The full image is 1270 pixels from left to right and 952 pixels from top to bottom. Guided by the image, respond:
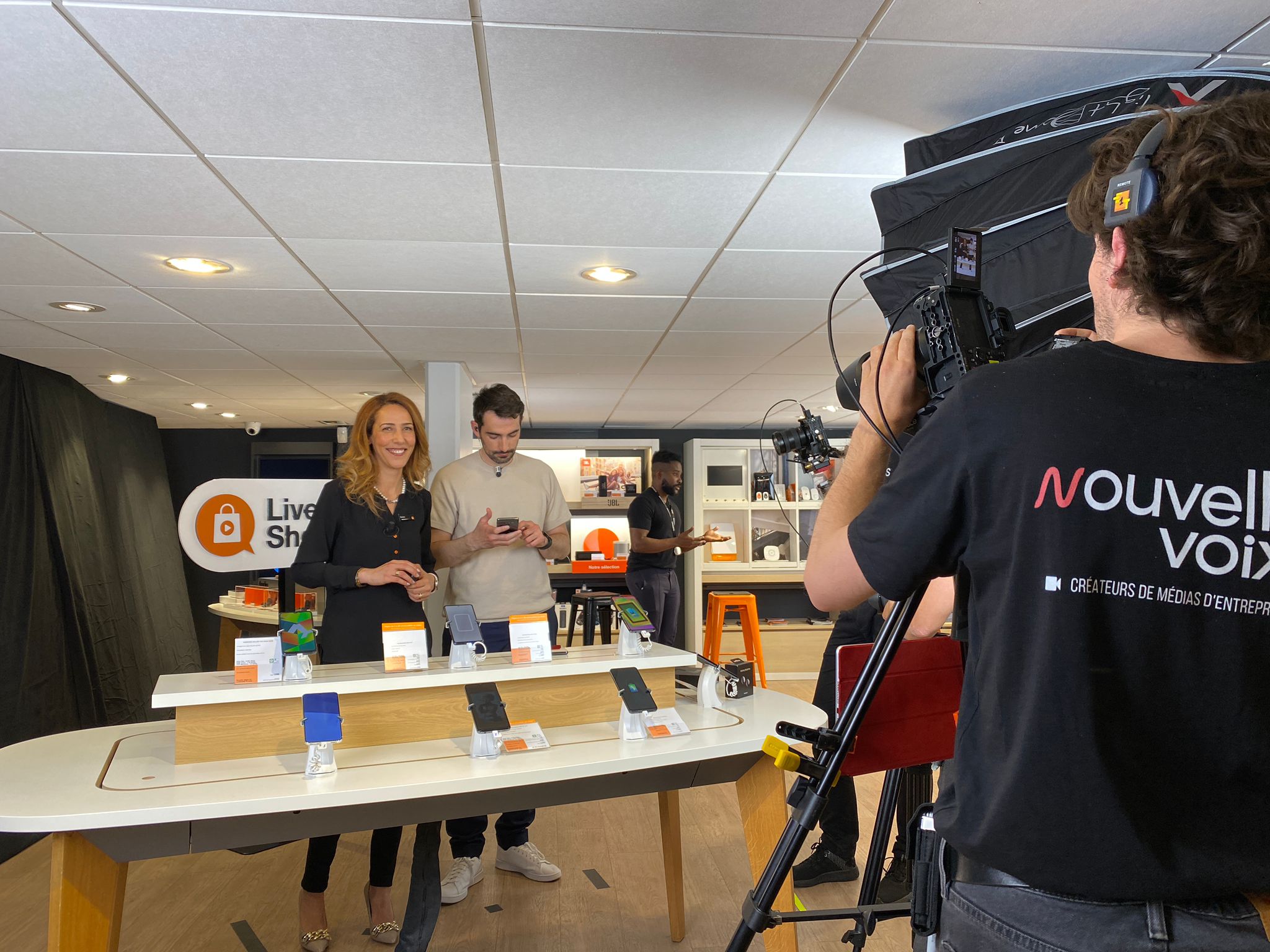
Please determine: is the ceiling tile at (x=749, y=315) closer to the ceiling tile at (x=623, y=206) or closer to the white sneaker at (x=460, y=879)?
the ceiling tile at (x=623, y=206)

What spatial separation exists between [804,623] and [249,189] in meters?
6.87

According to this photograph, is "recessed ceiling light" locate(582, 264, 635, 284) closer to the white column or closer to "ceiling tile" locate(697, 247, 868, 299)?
"ceiling tile" locate(697, 247, 868, 299)

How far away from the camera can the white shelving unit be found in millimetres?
8930

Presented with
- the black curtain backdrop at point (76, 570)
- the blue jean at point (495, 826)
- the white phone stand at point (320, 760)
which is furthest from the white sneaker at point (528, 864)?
the black curtain backdrop at point (76, 570)

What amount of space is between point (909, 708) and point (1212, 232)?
88cm

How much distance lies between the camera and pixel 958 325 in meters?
0.99

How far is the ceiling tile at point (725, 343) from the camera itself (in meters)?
4.77

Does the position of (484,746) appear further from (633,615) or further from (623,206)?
(623,206)

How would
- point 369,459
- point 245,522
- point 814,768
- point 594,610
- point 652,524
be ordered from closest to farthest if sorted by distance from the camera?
point 814,768, point 369,459, point 245,522, point 652,524, point 594,610

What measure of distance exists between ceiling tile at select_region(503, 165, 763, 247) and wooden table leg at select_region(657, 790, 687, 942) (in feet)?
6.23

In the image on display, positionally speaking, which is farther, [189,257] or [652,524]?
[652,524]

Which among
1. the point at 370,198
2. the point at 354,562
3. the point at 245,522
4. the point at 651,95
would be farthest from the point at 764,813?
the point at 245,522

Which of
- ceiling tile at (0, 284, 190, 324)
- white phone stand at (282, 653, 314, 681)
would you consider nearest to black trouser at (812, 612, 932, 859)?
white phone stand at (282, 653, 314, 681)

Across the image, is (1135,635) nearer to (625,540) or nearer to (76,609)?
(76,609)
